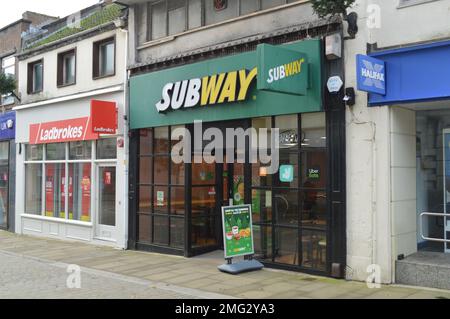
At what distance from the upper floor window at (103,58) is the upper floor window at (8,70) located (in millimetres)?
5033

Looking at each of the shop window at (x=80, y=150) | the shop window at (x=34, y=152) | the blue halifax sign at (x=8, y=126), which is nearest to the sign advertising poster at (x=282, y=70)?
the shop window at (x=80, y=150)

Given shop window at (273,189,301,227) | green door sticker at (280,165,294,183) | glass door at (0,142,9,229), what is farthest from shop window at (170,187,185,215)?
glass door at (0,142,9,229)

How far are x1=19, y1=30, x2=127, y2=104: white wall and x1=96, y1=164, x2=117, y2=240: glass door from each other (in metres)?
2.28

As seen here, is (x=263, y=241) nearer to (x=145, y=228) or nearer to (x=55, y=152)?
(x=145, y=228)

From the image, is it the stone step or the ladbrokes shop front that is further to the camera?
the ladbrokes shop front

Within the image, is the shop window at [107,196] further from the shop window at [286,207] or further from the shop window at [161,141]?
the shop window at [286,207]

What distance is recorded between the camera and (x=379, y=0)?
8117 millimetres

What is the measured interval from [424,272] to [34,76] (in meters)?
13.6

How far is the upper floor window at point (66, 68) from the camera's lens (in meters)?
14.9

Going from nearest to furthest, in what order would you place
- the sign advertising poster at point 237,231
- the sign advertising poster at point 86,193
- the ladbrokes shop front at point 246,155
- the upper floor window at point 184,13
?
the ladbrokes shop front at point 246,155, the sign advertising poster at point 237,231, the upper floor window at point 184,13, the sign advertising poster at point 86,193

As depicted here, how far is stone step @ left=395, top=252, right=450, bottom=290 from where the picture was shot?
7535mm

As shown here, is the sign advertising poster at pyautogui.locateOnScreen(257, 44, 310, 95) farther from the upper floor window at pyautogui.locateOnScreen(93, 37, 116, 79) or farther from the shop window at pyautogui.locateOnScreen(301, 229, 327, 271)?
the upper floor window at pyautogui.locateOnScreen(93, 37, 116, 79)

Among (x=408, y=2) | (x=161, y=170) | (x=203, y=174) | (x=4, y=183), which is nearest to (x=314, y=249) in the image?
(x=203, y=174)

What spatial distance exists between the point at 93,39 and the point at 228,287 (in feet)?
28.1
